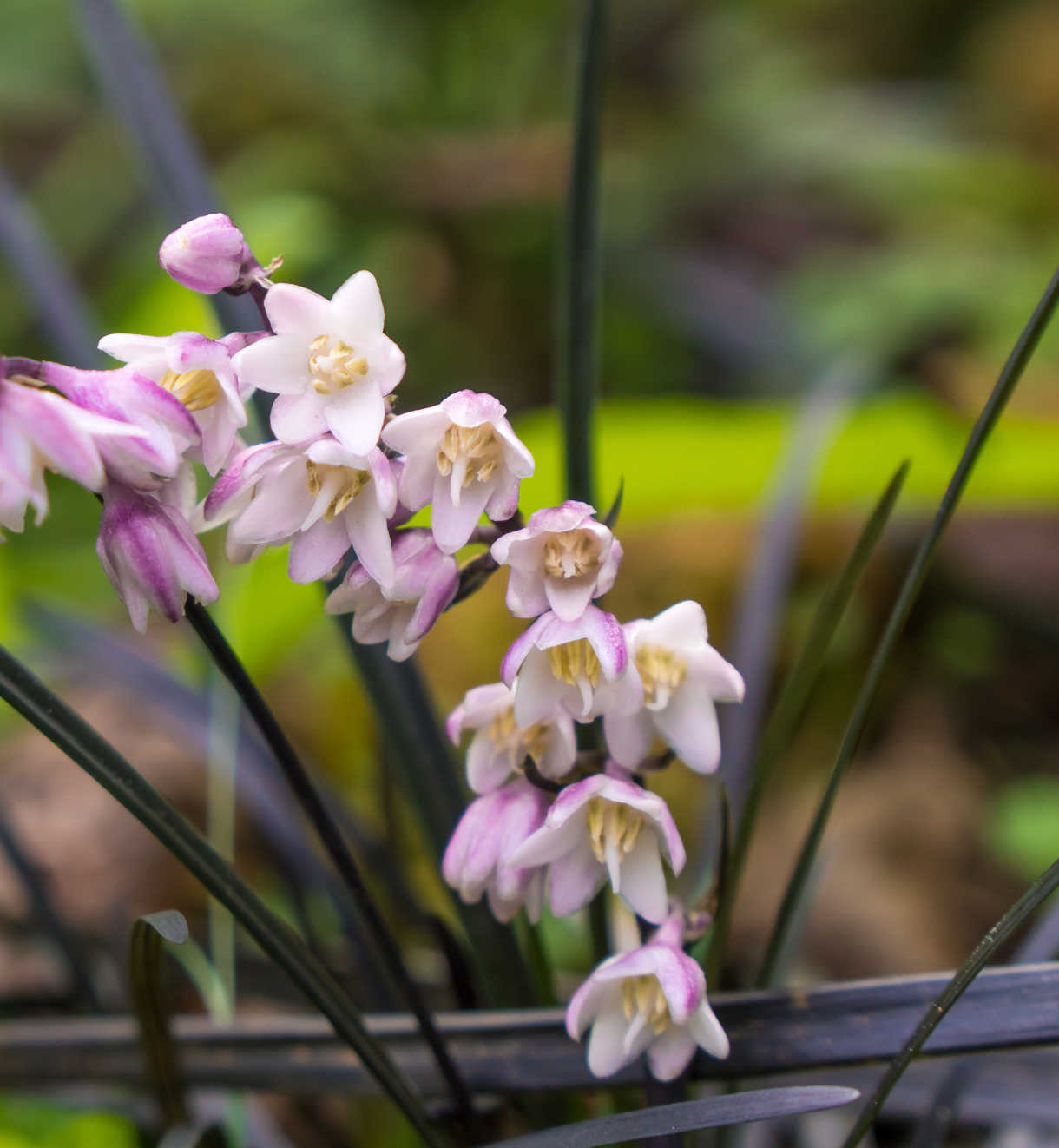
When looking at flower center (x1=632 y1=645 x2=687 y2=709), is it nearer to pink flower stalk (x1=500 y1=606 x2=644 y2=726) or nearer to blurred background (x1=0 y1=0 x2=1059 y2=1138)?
pink flower stalk (x1=500 y1=606 x2=644 y2=726)

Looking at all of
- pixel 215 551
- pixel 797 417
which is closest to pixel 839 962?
pixel 797 417

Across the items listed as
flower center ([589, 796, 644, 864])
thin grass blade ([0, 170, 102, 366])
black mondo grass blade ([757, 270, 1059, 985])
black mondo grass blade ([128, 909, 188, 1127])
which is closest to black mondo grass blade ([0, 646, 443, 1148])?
black mondo grass blade ([128, 909, 188, 1127])

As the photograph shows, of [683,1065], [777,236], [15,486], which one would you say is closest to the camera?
[15,486]

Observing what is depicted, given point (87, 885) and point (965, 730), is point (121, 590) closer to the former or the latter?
point (87, 885)

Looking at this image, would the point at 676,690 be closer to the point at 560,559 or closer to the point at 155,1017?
the point at 560,559

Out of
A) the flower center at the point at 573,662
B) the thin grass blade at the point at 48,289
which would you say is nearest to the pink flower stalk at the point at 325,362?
the flower center at the point at 573,662

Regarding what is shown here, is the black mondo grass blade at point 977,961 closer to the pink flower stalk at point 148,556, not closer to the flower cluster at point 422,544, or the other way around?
the flower cluster at point 422,544

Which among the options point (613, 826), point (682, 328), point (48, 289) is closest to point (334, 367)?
point (613, 826)
